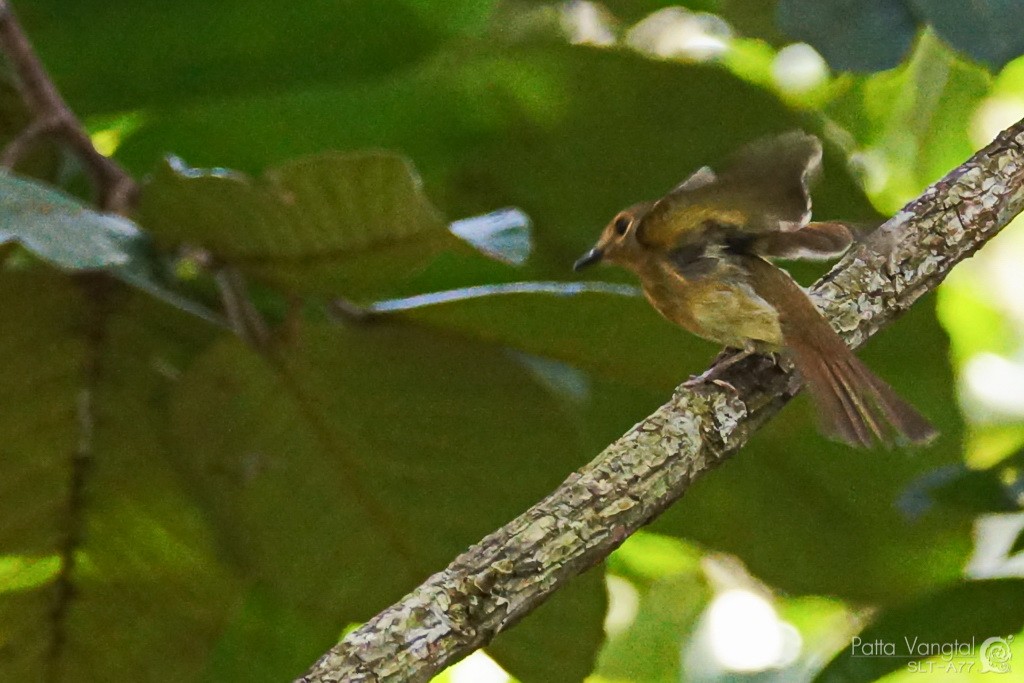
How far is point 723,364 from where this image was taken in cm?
114

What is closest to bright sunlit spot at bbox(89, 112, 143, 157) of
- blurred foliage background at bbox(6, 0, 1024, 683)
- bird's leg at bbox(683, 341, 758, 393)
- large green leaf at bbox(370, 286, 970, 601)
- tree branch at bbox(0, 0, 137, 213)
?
blurred foliage background at bbox(6, 0, 1024, 683)

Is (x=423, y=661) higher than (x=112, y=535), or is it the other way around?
(x=423, y=661)

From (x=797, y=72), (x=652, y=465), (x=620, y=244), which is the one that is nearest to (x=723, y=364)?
(x=652, y=465)

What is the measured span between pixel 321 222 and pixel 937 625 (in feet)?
2.32

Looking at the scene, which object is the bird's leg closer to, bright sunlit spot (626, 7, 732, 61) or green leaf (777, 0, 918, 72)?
green leaf (777, 0, 918, 72)

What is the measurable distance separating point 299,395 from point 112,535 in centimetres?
26

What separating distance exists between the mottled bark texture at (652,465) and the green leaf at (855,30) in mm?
202

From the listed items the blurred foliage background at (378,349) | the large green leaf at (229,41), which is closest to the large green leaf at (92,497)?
the blurred foliage background at (378,349)

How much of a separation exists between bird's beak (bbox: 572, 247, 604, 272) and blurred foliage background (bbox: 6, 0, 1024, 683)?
8 cm

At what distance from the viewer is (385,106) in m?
1.64

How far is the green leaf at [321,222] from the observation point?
1.13m

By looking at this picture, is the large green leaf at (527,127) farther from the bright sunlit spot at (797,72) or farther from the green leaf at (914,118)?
the bright sunlit spot at (797,72)

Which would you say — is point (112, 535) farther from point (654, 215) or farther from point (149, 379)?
point (654, 215)

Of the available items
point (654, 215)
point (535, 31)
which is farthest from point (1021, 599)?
point (535, 31)
